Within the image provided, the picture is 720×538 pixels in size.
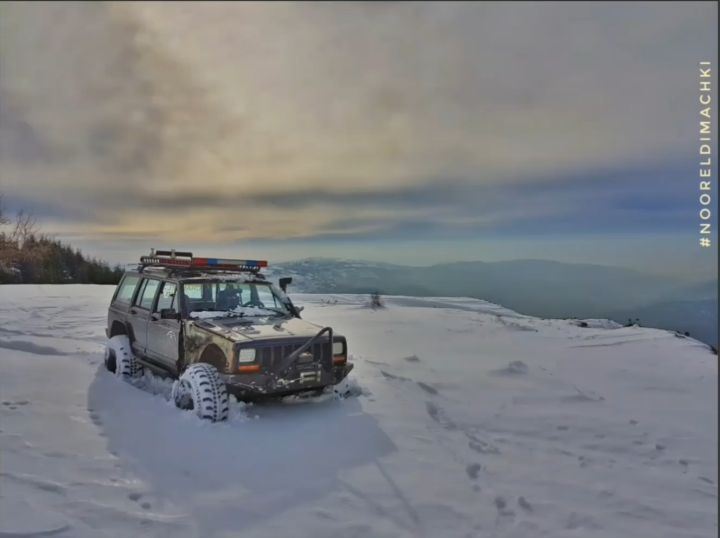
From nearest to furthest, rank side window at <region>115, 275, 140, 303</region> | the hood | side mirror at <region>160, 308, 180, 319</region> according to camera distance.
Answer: the hood < side mirror at <region>160, 308, 180, 319</region> < side window at <region>115, 275, 140, 303</region>

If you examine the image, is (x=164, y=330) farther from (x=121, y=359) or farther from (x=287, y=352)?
(x=287, y=352)

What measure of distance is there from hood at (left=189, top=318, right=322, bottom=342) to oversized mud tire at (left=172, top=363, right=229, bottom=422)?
0.47m

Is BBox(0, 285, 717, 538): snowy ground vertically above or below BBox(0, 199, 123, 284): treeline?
below

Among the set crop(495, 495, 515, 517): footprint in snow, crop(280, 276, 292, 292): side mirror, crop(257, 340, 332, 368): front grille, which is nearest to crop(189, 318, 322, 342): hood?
crop(257, 340, 332, 368): front grille

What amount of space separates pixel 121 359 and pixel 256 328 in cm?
258

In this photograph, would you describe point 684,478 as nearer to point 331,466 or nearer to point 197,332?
point 331,466

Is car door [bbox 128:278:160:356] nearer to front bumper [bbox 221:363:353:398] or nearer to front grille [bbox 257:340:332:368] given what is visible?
front bumper [bbox 221:363:353:398]

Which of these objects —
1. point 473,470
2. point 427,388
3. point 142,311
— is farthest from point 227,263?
point 473,470

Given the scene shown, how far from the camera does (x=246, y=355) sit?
16.9ft

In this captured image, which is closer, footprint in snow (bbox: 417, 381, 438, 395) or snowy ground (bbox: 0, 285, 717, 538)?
snowy ground (bbox: 0, 285, 717, 538)

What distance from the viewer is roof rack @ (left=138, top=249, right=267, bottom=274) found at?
21.1 ft

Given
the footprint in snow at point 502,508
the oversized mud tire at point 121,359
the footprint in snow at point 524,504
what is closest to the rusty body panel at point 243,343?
the oversized mud tire at point 121,359

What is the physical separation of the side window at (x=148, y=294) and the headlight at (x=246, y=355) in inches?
94.2

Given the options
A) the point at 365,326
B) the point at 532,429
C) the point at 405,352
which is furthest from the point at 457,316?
the point at 532,429
